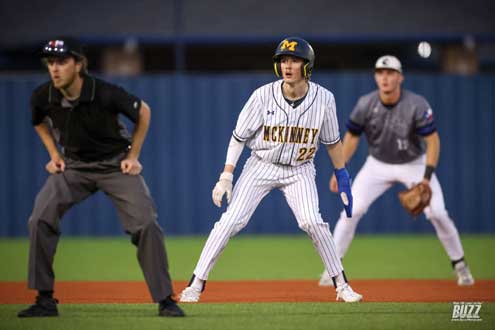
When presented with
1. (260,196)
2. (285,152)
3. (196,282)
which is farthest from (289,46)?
(196,282)

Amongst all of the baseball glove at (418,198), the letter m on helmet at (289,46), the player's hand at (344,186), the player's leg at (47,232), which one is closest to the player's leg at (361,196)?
the baseball glove at (418,198)

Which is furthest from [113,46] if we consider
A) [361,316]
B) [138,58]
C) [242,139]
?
[361,316]

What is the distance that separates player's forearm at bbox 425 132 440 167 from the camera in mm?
10852

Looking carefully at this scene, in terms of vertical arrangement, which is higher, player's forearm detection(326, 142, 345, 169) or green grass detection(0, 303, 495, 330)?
player's forearm detection(326, 142, 345, 169)

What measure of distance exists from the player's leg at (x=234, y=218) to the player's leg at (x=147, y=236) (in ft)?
3.76

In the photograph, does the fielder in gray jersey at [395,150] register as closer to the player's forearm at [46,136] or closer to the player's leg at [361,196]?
the player's leg at [361,196]

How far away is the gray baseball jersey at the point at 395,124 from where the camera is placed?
35.9 ft

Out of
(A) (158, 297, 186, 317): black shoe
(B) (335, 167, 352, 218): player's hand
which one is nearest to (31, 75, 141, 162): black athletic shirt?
(A) (158, 297, 186, 317): black shoe

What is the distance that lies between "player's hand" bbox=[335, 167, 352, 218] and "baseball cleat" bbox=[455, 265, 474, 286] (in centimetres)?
217

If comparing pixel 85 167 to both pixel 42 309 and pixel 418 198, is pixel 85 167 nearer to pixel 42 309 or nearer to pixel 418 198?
pixel 42 309

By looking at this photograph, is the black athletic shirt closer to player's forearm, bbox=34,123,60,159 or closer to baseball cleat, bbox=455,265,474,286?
player's forearm, bbox=34,123,60,159

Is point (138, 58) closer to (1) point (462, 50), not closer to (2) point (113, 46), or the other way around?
(2) point (113, 46)

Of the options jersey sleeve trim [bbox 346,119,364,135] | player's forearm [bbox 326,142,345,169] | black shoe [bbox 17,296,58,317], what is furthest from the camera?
jersey sleeve trim [bbox 346,119,364,135]

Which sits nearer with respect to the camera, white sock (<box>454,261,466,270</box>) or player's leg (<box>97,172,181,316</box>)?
player's leg (<box>97,172,181,316</box>)
